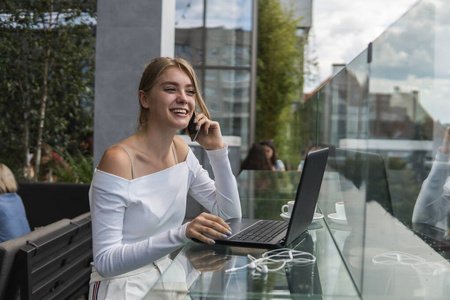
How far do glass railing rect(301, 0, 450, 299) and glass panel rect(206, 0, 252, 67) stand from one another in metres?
8.16

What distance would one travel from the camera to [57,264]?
2.52 meters

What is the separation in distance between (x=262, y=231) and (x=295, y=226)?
17 cm

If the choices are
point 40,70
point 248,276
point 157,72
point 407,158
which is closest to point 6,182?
point 157,72

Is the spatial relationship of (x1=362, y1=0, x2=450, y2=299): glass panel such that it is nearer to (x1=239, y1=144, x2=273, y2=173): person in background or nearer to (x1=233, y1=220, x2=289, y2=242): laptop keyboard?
(x1=233, y1=220, x2=289, y2=242): laptop keyboard

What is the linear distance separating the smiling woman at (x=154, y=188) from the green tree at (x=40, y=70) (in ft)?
18.1

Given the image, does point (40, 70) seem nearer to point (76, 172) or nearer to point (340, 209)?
point (76, 172)

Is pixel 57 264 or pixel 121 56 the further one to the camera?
pixel 121 56

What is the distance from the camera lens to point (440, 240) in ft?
3.93

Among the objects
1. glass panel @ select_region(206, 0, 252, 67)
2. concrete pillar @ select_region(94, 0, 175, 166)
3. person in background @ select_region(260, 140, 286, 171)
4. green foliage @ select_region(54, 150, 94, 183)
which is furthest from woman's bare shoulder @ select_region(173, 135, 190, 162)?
glass panel @ select_region(206, 0, 252, 67)

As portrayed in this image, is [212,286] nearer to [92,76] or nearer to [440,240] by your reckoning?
[440,240]

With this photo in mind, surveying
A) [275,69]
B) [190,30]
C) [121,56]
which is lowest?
[121,56]

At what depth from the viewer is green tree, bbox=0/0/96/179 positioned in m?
6.95

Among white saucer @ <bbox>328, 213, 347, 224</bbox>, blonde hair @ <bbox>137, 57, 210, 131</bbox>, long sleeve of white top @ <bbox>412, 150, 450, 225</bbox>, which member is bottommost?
white saucer @ <bbox>328, 213, 347, 224</bbox>

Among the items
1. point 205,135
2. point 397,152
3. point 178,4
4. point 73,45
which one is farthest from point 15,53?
point 397,152
